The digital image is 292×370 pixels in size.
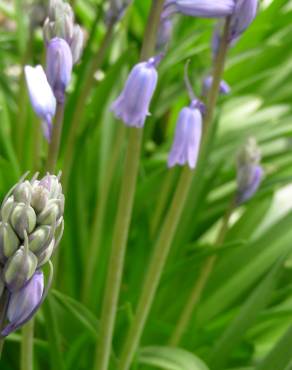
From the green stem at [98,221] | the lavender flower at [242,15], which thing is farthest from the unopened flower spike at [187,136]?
the green stem at [98,221]

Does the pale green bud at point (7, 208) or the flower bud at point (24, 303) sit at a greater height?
the pale green bud at point (7, 208)

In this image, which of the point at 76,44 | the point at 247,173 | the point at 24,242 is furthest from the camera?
the point at 247,173

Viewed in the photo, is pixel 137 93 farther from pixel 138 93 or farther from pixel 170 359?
pixel 170 359

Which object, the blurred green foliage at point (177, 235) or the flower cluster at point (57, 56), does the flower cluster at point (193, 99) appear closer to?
the flower cluster at point (57, 56)

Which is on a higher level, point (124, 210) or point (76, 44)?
point (76, 44)

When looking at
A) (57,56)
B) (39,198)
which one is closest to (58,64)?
(57,56)

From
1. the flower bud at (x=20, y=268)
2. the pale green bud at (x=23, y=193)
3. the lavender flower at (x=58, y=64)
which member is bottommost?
the flower bud at (x=20, y=268)

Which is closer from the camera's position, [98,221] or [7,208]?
[7,208]

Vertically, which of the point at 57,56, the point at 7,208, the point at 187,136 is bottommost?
the point at 7,208
